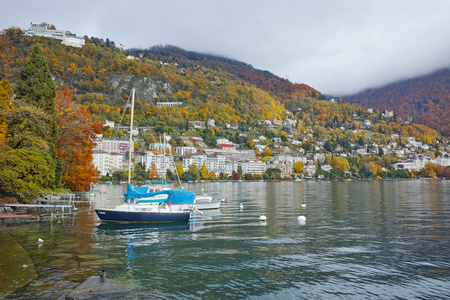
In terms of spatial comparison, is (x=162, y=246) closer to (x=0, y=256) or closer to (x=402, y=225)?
(x=0, y=256)

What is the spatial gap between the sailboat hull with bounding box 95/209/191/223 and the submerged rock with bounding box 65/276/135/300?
15127mm

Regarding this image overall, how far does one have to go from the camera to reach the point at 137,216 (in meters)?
26.4

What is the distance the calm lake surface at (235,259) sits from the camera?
37.9 ft

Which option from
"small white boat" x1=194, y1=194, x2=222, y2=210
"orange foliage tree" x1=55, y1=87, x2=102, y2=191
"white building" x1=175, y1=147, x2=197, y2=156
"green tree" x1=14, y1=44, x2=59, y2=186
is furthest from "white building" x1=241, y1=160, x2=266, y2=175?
"green tree" x1=14, y1=44, x2=59, y2=186

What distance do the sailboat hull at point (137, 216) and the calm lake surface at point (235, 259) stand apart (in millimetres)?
922

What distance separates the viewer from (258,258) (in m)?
15.7

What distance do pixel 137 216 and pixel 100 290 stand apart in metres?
16.5

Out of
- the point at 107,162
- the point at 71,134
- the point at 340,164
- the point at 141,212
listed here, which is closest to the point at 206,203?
the point at 141,212

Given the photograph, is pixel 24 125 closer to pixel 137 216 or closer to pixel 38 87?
pixel 38 87

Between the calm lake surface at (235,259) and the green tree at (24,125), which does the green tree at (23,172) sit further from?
the calm lake surface at (235,259)

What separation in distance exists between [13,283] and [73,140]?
31.5 meters

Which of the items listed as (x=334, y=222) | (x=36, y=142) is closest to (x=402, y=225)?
(x=334, y=222)

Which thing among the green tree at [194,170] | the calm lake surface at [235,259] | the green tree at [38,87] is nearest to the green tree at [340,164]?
the green tree at [194,170]

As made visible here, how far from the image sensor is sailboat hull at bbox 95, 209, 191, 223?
85.5ft
